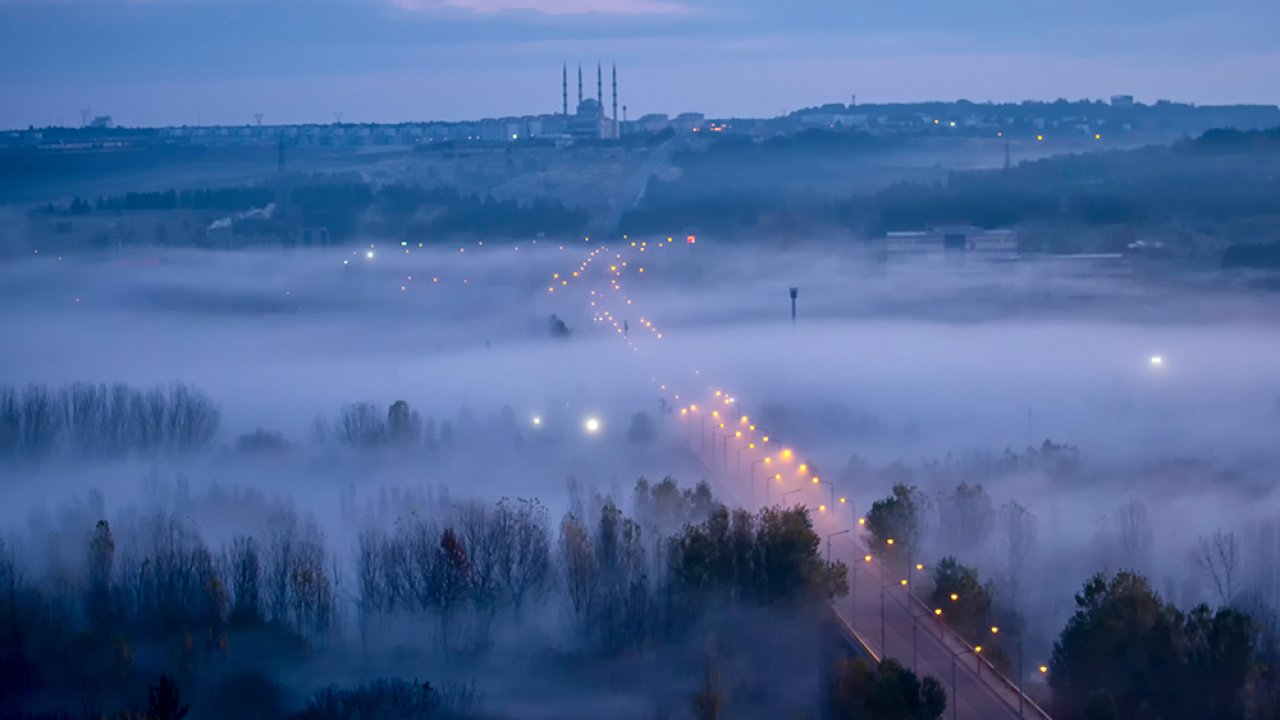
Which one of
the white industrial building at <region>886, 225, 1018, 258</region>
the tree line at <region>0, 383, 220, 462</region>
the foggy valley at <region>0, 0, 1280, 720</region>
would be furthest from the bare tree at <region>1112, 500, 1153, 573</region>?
the white industrial building at <region>886, 225, 1018, 258</region>

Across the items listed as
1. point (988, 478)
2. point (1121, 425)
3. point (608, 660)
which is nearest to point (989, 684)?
point (608, 660)

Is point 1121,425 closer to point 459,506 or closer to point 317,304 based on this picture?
point 459,506

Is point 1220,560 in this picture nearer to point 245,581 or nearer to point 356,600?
point 356,600

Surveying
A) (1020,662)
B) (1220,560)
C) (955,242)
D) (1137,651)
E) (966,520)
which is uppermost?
(955,242)

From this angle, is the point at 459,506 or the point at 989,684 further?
the point at 459,506

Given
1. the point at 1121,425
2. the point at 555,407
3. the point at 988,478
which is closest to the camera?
the point at 988,478

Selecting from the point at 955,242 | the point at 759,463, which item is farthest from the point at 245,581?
the point at 955,242

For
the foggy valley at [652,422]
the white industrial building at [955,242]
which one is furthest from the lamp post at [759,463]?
the white industrial building at [955,242]

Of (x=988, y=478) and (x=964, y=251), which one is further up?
(x=964, y=251)
